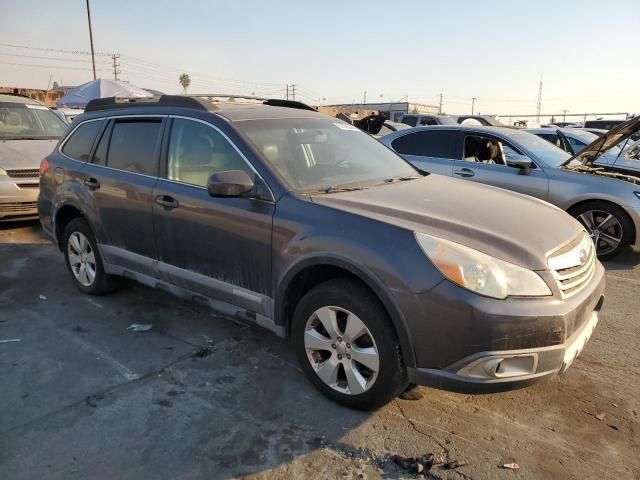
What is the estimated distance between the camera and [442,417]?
115 inches

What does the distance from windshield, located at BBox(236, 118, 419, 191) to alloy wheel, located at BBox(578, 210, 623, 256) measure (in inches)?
125

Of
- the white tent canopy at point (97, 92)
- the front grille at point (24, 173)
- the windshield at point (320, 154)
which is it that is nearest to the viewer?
the windshield at point (320, 154)

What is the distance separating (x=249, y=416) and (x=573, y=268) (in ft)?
6.54

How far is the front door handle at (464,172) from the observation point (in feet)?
22.5

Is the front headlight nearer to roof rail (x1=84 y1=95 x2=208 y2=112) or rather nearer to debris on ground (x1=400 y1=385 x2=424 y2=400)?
debris on ground (x1=400 y1=385 x2=424 y2=400)

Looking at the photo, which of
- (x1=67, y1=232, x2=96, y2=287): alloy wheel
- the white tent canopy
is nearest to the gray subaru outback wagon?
(x1=67, y1=232, x2=96, y2=287): alloy wheel

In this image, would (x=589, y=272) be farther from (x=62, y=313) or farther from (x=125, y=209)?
(x=62, y=313)

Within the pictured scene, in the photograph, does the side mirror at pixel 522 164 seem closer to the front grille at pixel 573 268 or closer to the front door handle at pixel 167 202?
the front grille at pixel 573 268

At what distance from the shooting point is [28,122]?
832 cm

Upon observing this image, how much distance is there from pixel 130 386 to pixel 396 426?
168cm

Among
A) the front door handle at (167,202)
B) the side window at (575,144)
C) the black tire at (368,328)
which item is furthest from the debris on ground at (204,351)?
the side window at (575,144)

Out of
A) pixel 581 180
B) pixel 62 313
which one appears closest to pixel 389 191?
pixel 62 313

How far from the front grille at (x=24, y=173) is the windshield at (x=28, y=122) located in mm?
1056

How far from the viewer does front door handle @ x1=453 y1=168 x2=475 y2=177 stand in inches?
270
